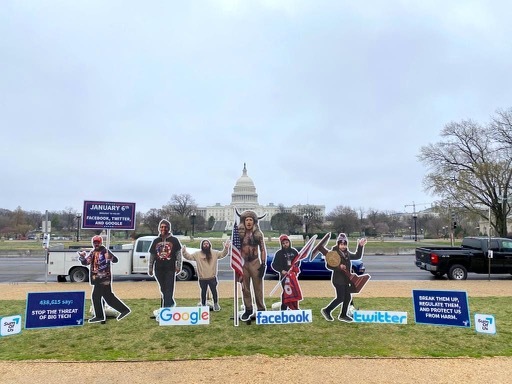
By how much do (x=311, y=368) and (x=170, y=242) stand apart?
13.6 ft

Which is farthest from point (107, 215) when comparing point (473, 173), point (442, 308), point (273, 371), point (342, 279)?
point (473, 173)

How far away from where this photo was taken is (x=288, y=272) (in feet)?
27.3

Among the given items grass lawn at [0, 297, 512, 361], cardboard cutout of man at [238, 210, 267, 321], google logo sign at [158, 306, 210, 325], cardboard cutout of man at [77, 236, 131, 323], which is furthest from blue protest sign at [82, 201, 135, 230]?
cardboard cutout of man at [238, 210, 267, 321]

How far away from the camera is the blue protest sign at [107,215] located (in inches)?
369

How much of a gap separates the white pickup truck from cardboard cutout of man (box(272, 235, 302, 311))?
297 inches

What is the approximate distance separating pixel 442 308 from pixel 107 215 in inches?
303

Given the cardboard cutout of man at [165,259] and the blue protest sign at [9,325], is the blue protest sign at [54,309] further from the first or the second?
the cardboard cutout of man at [165,259]

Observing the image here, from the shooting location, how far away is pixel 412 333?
23.9ft

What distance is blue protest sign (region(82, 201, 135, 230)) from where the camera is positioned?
9.38 metres

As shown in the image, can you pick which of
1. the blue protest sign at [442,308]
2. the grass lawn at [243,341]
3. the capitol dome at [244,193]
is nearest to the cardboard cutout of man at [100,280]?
the grass lawn at [243,341]

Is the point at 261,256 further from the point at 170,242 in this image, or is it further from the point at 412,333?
the point at 412,333

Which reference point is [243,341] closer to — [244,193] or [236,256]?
[236,256]

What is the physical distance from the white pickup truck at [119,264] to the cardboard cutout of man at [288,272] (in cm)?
753

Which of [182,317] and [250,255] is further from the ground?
[250,255]
